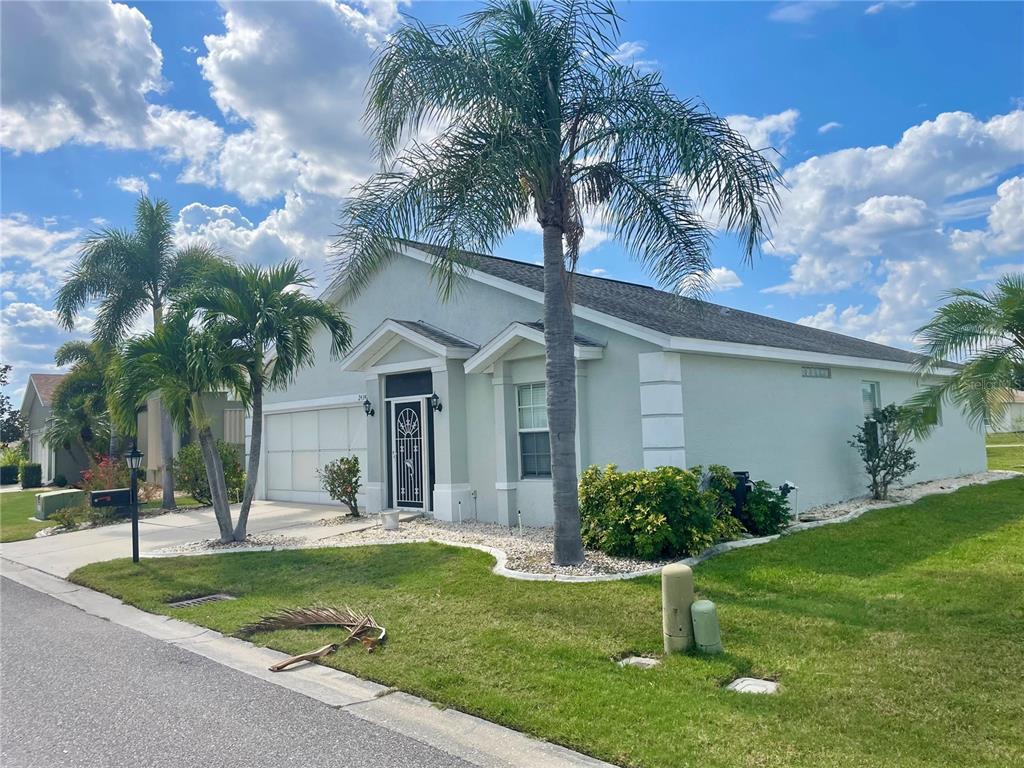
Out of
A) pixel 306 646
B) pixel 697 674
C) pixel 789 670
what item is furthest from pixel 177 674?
pixel 789 670

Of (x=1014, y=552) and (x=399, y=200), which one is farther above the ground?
(x=399, y=200)

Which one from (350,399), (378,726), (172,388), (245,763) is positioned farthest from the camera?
(350,399)

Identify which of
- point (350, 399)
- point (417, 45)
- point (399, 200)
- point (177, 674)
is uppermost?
point (417, 45)

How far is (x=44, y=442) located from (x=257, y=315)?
24069 millimetres

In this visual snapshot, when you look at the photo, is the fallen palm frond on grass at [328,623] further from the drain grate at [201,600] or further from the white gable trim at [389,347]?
the white gable trim at [389,347]

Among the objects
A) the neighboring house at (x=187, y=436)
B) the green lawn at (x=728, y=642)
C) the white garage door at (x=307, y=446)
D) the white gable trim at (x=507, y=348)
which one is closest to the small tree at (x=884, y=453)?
the green lawn at (x=728, y=642)

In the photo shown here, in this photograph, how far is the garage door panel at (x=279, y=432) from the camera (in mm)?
19098

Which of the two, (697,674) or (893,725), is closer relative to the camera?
(893,725)

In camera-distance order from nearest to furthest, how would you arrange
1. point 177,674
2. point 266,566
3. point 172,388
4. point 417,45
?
point 177,674
point 417,45
point 266,566
point 172,388

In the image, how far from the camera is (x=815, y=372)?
48.0 ft

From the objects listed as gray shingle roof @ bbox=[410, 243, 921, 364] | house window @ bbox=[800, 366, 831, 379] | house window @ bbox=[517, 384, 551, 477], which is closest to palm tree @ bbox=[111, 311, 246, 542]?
gray shingle roof @ bbox=[410, 243, 921, 364]

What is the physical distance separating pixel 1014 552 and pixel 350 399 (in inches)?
498

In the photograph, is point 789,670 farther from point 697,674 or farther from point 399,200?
point 399,200

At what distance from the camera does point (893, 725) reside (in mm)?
4527
